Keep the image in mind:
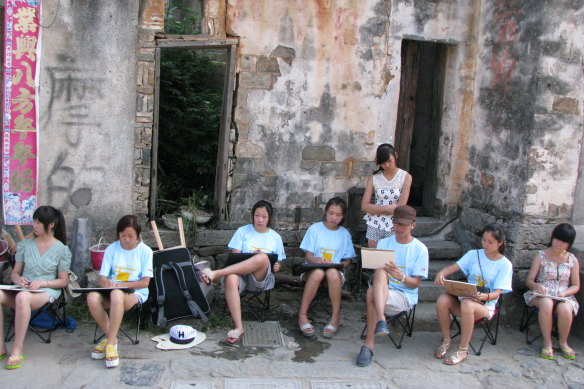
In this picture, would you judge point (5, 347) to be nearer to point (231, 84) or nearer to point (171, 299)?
point (171, 299)

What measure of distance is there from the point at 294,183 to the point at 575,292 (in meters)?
2.98

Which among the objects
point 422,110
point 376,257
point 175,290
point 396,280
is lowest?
point 175,290

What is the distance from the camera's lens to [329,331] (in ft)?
18.9

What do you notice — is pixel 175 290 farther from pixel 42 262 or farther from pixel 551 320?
pixel 551 320

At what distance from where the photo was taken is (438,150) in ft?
24.4

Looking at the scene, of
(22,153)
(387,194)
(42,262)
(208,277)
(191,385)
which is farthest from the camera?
(387,194)

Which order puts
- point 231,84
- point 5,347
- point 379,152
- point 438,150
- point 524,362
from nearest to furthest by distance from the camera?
1. point 5,347
2. point 524,362
3. point 379,152
4. point 231,84
5. point 438,150

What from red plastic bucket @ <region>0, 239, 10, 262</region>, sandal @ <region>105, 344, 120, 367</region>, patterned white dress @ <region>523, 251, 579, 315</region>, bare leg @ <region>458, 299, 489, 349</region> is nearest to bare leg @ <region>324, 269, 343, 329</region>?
bare leg @ <region>458, 299, 489, 349</region>

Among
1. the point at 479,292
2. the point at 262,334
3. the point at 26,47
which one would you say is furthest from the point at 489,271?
the point at 26,47

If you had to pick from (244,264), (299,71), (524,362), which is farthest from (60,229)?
(524,362)

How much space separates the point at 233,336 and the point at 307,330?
0.70m

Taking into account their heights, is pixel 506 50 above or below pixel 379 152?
above

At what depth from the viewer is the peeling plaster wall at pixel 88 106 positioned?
5984 mm

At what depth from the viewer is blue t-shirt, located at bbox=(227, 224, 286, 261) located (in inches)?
235
